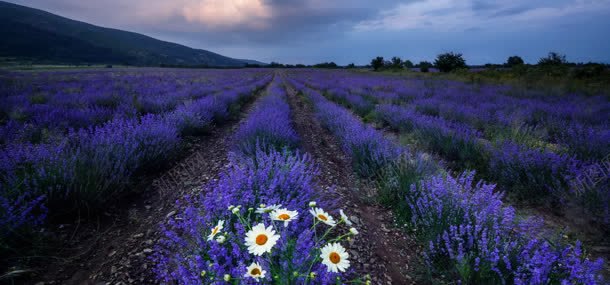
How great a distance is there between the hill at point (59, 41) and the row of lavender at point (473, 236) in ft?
262

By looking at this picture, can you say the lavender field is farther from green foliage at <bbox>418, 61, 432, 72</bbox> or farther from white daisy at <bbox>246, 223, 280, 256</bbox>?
green foliage at <bbox>418, 61, 432, 72</bbox>

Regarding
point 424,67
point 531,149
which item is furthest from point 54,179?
point 424,67

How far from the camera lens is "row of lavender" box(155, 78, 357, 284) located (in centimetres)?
109

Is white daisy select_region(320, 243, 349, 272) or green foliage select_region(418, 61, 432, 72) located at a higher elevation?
green foliage select_region(418, 61, 432, 72)

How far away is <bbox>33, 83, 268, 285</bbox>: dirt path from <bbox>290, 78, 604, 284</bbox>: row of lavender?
6.75 ft

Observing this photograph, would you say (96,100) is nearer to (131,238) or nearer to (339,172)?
(131,238)

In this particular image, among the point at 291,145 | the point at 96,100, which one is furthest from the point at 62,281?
the point at 96,100

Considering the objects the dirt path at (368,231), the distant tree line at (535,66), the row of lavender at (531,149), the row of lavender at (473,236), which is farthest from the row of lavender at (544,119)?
the distant tree line at (535,66)

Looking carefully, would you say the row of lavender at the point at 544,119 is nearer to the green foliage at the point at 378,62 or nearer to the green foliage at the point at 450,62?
the green foliage at the point at 450,62

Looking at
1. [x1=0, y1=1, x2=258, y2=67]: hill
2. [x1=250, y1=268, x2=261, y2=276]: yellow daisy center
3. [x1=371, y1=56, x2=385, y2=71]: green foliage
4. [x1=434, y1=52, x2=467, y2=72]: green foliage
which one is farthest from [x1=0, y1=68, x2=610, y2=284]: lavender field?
[x1=0, y1=1, x2=258, y2=67]: hill

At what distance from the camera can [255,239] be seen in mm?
1099

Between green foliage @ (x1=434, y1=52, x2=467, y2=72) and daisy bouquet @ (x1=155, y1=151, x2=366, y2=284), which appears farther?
green foliage @ (x1=434, y1=52, x2=467, y2=72)

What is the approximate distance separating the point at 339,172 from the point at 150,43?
204m

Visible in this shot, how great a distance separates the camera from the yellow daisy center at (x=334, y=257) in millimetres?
1017
